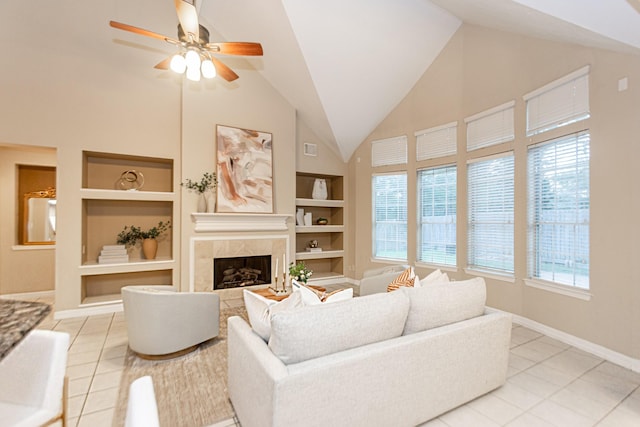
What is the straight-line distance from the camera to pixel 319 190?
20.0ft

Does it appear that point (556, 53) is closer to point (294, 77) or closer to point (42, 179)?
point (294, 77)

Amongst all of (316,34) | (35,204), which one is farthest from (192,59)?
(35,204)

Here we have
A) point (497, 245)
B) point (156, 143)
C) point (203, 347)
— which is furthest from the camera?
point (156, 143)

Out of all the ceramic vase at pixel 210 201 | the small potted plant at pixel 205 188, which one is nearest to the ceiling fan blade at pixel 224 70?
the small potted plant at pixel 205 188

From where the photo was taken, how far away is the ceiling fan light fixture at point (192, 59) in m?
2.96

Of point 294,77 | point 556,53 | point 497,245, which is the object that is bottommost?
point 497,245

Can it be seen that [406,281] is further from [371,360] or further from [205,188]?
[205,188]

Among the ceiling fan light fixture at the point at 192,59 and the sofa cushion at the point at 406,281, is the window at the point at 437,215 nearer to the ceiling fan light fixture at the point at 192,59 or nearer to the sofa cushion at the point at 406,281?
the sofa cushion at the point at 406,281

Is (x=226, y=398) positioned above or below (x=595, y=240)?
below

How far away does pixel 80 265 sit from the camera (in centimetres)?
400

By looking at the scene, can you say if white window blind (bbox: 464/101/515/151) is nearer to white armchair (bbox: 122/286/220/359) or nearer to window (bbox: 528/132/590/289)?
window (bbox: 528/132/590/289)

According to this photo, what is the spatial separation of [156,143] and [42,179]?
2.27 meters

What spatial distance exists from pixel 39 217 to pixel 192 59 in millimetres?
4157

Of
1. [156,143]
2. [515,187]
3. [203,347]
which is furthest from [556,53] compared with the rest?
[156,143]
